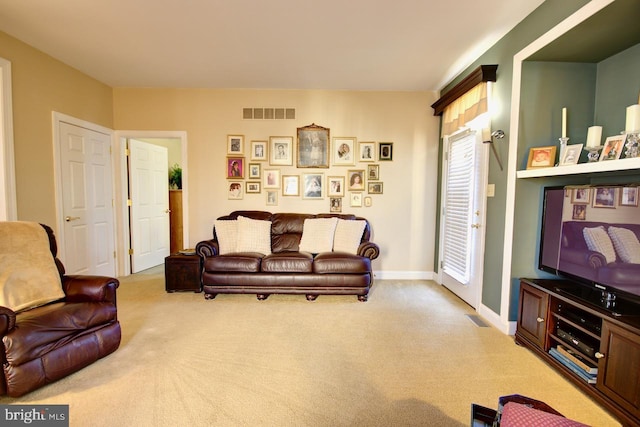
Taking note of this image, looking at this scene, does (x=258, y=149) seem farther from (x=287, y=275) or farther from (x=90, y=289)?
(x=90, y=289)

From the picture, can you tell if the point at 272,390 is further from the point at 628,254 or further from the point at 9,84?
the point at 9,84

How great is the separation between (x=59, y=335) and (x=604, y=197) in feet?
11.5

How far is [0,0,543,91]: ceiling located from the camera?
2.26m

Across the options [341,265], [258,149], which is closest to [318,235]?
[341,265]

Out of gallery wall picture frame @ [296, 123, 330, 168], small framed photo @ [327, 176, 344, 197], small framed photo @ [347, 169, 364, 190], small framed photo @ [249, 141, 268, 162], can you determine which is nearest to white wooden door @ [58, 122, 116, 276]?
small framed photo @ [249, 141, 268, 162]

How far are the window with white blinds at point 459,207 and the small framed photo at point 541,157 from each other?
2.39ft

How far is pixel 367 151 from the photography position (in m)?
4.14

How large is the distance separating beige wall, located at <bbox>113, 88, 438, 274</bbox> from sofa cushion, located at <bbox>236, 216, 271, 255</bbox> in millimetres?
541

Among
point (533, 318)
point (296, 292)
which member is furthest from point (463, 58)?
point (296, 292)

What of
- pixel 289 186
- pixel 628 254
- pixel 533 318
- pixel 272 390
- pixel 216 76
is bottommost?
pixel 272 390

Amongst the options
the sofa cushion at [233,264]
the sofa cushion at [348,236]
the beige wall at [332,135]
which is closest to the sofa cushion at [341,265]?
the sofa cushion at [348,236]

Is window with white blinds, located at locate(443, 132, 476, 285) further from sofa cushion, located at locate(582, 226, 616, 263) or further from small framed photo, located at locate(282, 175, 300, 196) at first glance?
small framed photo, located at locate(282, 175, 300, 196)

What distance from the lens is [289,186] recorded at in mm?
4191

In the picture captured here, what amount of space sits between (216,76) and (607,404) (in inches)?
178
